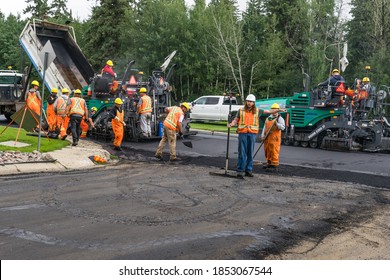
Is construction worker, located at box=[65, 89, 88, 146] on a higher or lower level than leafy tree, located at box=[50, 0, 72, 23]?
lower

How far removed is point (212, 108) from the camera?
2664cm

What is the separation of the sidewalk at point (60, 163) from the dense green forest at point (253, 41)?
835 inches

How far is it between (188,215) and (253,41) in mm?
29540

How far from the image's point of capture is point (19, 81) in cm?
2219

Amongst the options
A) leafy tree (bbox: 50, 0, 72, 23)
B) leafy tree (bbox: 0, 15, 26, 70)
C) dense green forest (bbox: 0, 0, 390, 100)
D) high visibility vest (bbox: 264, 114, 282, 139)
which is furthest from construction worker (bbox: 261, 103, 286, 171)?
leafy tree (bbox: 50, 0, 72, 23)

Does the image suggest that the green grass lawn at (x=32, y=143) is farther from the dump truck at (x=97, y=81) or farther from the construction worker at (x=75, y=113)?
the dump truck at (x=97, y=81)

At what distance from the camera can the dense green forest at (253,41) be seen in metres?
32.8

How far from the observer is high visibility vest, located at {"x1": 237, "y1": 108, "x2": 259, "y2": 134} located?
10336 mm

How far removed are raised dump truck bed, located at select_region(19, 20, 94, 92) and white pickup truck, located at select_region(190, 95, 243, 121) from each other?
8.98 m

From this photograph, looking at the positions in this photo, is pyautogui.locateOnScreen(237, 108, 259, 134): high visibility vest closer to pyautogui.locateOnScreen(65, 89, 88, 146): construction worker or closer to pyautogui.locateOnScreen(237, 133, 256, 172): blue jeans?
pyautogui.locateOnScreen(237, 133, 256, 172): blue jeans

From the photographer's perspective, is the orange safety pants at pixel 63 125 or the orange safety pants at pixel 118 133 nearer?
the orange safety pants at pixel 118 133

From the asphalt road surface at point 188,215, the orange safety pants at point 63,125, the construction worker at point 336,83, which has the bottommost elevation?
the asphalt road surface at point 188,215

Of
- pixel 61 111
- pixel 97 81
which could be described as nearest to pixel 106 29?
pixel 97 81

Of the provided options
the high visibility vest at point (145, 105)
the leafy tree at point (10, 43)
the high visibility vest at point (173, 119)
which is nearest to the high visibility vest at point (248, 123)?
the high visibility vest at point (173, 119)
